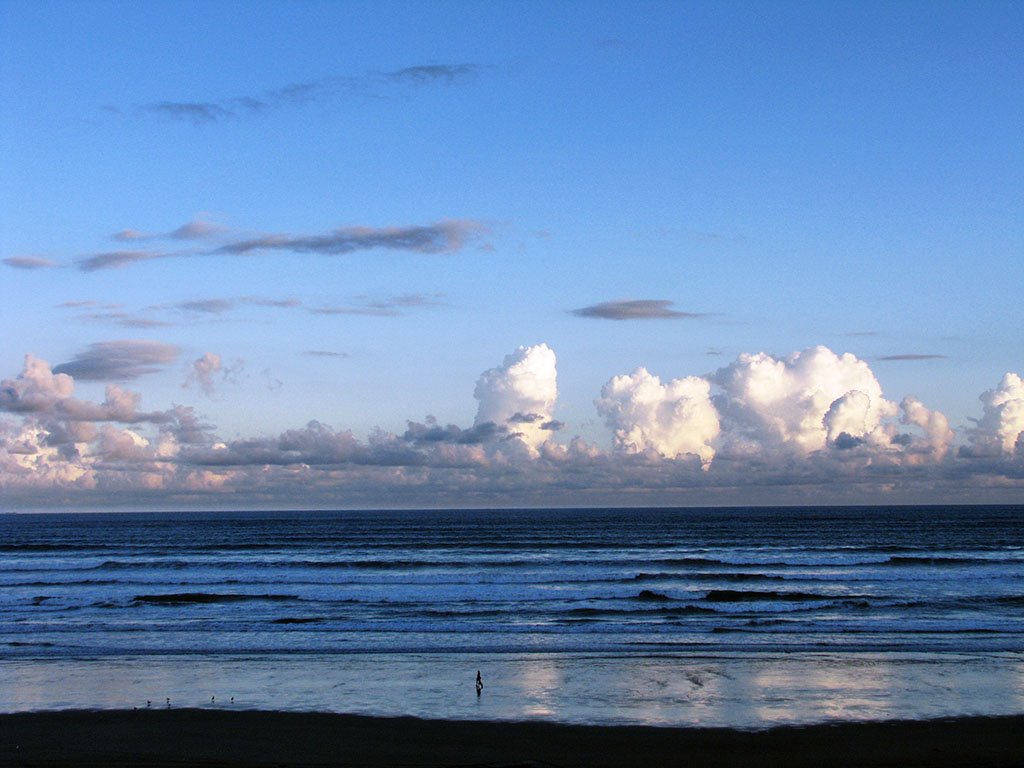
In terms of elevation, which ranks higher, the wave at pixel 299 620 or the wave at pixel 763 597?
the wave at pixel 299 620

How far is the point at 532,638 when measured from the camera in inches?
1111

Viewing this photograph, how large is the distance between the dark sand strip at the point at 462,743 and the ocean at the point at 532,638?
0.86 metres

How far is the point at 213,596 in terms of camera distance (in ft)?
127

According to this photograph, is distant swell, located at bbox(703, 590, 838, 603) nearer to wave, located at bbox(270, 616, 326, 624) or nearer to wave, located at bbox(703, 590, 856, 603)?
wave, located at bbox(703, 590, 856, 603)

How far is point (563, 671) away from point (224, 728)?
8.15 m

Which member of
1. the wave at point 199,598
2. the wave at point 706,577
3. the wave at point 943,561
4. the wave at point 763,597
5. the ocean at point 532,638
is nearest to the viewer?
the ocean at point 532,638

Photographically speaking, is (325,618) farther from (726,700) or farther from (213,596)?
(726,700)

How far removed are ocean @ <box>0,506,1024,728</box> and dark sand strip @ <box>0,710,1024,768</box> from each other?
0.86m

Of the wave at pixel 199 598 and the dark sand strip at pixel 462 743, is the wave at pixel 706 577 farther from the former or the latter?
the dark sand strip at pixel 462 743

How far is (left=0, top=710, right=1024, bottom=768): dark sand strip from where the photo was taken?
1585cm

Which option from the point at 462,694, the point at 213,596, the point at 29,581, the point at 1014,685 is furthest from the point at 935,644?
the point at 29,581

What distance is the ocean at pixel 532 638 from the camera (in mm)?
19922

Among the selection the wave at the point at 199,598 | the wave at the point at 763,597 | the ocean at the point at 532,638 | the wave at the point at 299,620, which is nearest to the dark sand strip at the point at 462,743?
the ocean at the point at 532,638

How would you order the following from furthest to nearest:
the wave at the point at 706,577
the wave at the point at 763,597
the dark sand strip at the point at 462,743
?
the wave at the point at 706,577 < the wave at the point at 763,597 < the dark sand strip at the point at 462,743
